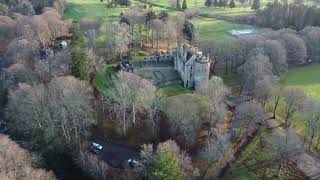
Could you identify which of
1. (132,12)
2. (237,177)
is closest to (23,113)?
(237,177)

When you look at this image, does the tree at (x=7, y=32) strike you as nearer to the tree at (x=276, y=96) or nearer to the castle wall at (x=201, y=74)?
the castle wall at (x=201, y=74)

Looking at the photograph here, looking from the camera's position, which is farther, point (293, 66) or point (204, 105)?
point (293, 66)

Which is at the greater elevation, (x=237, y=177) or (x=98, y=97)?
(x=98, y=97)

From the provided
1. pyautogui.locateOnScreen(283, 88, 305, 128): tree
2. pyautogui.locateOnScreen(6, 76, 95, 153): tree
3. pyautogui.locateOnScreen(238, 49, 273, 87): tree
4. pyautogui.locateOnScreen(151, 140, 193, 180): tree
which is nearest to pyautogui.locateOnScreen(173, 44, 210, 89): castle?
pyautogui.locateOnScreen(238, 49, 273, 87): tree

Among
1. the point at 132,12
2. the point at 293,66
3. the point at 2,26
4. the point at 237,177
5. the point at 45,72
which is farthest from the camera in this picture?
the point at 132,12

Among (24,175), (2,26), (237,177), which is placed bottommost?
(237,177)

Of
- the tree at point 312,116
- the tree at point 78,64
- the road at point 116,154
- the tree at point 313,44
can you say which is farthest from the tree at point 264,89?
the tree at point 78,64

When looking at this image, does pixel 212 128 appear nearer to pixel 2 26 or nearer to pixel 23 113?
pixel 23 113
